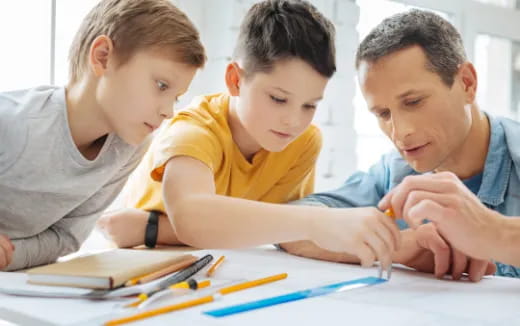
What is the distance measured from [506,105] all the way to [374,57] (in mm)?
2450

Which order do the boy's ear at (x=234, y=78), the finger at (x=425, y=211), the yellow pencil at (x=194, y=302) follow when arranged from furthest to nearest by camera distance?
1. the boy's ear at (x=234, y=78)
2. the finger at (x=425, y=211)
3. the yellow pencil at (x=194, y=302)

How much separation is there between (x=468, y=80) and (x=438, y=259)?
494 mm

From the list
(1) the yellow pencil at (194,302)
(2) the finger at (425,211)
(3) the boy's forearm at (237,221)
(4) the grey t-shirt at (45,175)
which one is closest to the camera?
(1) the yellow pencil at (194,302)

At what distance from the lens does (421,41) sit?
3.87 ft

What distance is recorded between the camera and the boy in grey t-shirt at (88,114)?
3.45ft

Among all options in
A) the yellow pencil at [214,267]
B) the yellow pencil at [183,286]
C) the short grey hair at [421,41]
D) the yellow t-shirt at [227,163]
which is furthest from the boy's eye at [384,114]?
the yellow pencil at [183,286]

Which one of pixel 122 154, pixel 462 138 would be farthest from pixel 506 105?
pixel 122 154

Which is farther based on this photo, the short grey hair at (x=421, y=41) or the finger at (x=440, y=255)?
the short grey hair at (x=421, y=41)

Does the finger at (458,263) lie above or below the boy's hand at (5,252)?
above

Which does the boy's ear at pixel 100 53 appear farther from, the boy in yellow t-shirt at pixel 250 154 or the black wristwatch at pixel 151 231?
the black wristwatch at pixel 151 231

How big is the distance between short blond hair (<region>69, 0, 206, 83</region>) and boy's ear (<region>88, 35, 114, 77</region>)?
0.01 m

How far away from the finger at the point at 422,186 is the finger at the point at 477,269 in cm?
12

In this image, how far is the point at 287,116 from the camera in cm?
121

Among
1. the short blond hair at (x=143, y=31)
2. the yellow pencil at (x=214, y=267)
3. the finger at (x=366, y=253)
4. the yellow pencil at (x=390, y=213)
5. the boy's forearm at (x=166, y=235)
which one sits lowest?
the boy's forearm at (x=166, y=235)
